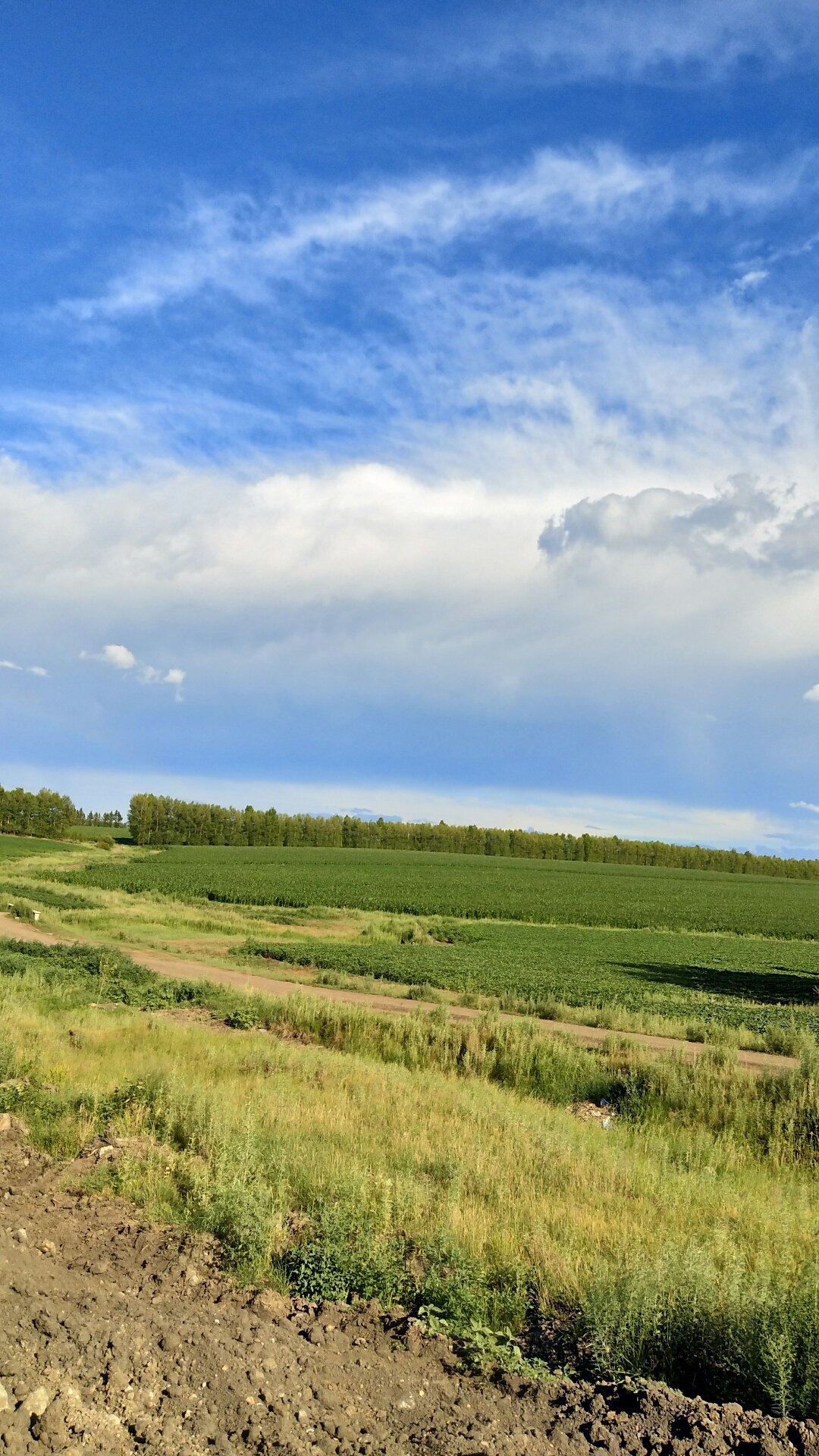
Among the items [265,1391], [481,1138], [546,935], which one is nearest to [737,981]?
[546,935]

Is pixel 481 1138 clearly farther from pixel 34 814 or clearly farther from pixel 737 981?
pixel 34 814

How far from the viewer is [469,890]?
71.9 metres

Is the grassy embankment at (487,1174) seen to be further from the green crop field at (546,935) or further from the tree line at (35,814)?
the tree line at (35,814)

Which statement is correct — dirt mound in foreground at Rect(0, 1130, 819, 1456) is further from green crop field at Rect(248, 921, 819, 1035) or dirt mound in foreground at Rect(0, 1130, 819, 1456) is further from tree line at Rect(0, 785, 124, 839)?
tree line at Rect(0, 785, 124, 839)

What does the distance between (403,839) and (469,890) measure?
294ft

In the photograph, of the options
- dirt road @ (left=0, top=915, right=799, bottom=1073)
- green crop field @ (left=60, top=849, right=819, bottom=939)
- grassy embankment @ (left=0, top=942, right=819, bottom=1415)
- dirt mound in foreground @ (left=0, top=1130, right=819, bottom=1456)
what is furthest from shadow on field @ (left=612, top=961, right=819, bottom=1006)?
dirt mound in foreground @ (left=0, top=1130, right=819, bottom=1456)

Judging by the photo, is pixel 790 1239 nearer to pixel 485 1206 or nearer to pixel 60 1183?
pixel 485 1206

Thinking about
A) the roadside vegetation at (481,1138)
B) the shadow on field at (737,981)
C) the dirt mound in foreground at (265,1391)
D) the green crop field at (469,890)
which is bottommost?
the green crop field at (469,890)

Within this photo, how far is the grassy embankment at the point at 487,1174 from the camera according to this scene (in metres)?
6.04

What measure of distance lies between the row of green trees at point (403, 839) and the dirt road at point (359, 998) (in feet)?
379

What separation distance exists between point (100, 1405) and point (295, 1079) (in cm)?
959

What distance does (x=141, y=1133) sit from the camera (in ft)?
33.2

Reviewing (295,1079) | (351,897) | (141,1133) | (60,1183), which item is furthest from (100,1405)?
(351,897)

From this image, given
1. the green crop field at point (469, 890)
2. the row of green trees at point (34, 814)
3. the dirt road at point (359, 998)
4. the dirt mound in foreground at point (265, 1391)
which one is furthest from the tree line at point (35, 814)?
the dirt mound in foreground at point (265, 1391)
